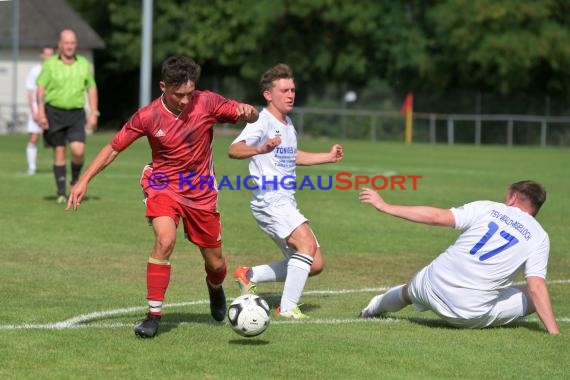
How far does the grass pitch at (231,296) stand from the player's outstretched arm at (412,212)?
0.79 m

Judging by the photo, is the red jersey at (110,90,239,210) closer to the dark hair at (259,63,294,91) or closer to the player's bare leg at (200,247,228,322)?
the player's bare leg at (200,247,228,322)

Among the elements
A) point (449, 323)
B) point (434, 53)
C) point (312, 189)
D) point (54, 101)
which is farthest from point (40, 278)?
point (434, 53)

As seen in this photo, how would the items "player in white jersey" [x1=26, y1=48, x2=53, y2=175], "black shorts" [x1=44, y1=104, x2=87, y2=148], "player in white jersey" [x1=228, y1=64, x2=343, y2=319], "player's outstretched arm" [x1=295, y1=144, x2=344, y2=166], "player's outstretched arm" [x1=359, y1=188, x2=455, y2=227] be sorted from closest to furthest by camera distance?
"player's outstretched arm" [x1=359, y1=188, x2=455, y2=227] → "player in white jersey" [x1=228, y1=64, x2=343, y2=319] → "player's outstretched arm" [x1=295, y1=144, x2=344, y2=166] → "black shorts" [x1=44, y1=104, x2=87, y2=148] → "player in white jersey" [x1=26, y1=48, x2=53, y2=175]

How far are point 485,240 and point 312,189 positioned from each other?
1258cm

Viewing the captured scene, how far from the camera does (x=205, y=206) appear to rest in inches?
324

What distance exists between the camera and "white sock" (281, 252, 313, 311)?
8.87m

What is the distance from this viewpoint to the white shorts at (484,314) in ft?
27.0

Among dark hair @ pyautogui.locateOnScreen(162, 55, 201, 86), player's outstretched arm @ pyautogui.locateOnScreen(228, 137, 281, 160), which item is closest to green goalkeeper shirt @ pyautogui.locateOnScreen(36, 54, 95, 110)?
player's outstretched arm @ pyautogui.locateOnScreen(228, 137, 281, 160)

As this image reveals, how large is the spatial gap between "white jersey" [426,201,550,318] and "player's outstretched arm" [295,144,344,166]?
148 centimetres

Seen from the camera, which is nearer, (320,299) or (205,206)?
(205,206)

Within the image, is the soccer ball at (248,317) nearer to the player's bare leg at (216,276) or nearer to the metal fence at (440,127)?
the player's bare leg at (216,276)

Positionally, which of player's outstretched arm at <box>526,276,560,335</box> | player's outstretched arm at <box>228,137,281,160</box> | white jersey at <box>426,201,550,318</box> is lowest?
player's outstretched arm at <box>526,276,560,335</box>

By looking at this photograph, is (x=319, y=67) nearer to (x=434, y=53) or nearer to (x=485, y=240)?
(x=434, y=53)

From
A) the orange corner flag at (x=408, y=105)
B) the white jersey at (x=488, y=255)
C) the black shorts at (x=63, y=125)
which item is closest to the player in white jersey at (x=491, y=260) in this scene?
the white jersey at (x=488, y=255)
